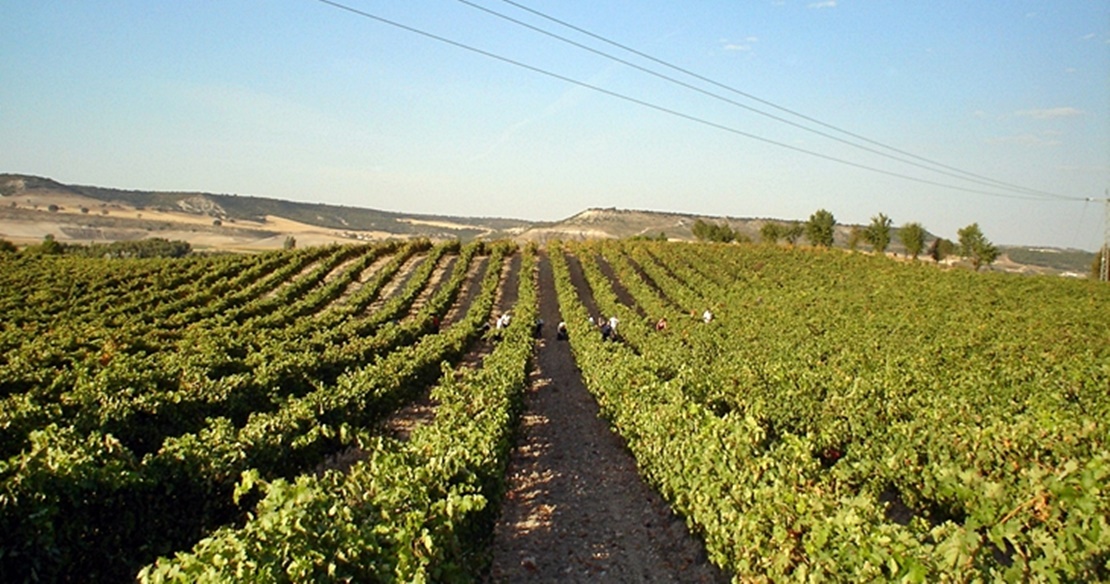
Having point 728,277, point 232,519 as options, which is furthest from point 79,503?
point 728,277

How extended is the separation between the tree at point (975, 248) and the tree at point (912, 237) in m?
4.45

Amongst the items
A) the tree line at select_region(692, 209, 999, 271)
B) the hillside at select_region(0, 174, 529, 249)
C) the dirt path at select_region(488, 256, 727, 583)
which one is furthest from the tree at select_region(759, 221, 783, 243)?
the dirt path at select_region(488, 256, 727, 583)

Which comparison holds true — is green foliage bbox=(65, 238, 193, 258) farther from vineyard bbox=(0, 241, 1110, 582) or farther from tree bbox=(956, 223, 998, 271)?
tree bbox=(956, 223, 998, 271)

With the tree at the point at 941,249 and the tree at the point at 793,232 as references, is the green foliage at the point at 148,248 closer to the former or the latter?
the tree at the point at 793,232

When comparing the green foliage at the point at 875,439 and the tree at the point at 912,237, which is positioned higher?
the tree at the point at 912,237

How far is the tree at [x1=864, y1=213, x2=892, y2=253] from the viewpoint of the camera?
287ft

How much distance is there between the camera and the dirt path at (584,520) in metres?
9.80

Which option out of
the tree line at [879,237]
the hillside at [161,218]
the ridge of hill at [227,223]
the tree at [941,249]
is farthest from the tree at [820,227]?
the hillside at [161,218]

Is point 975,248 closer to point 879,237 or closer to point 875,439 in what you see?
point 879,237

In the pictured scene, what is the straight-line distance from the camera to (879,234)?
88.0 metres

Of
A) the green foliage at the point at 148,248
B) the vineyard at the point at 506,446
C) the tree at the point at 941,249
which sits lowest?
the green foliage at the point at 148,248

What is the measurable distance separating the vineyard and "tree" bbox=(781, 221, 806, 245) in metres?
66.9

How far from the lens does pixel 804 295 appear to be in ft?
149

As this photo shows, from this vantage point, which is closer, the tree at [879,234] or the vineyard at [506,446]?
the vineyard at [506,446]
